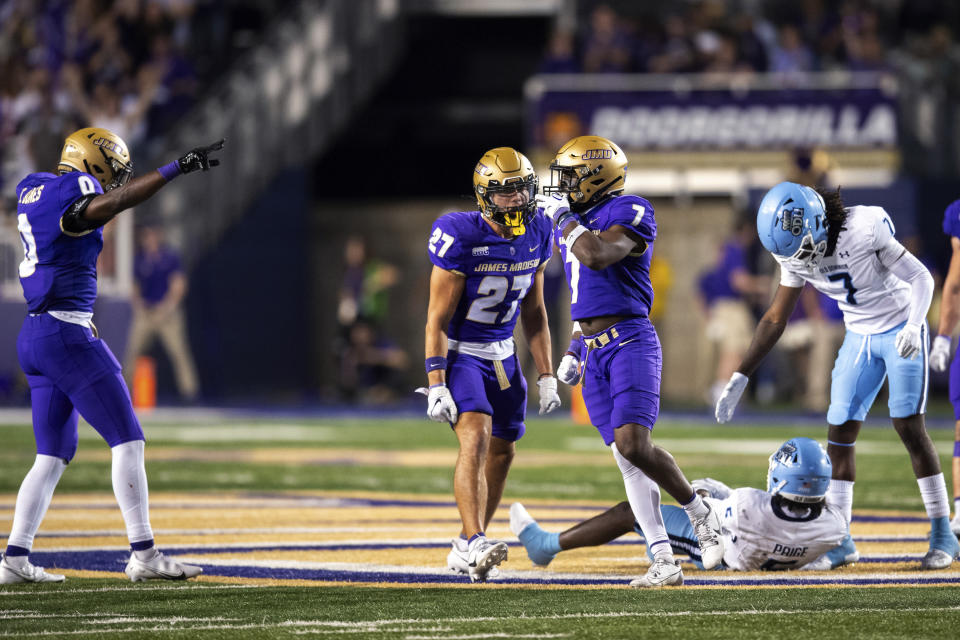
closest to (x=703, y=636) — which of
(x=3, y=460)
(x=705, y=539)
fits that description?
(x=705, y=539)

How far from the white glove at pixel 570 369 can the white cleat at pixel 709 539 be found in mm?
836

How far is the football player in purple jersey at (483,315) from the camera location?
7055mm

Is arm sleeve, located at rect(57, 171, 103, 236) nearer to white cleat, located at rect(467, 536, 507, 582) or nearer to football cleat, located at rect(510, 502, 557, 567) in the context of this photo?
white cleat, located at rect(467, 536, 507, 582)

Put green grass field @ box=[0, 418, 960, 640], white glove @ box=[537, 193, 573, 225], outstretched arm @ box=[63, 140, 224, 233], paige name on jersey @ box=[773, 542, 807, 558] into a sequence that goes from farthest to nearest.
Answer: paige name on jersey @ box=[773, 542, 807, 558]
white glove @ box=[537, 193, 573, 225]
outstretched arm @ box=[63, 140, 224, 233]
green grass field @ box=[0, 418, 960, 640]

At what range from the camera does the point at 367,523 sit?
30.7 feet

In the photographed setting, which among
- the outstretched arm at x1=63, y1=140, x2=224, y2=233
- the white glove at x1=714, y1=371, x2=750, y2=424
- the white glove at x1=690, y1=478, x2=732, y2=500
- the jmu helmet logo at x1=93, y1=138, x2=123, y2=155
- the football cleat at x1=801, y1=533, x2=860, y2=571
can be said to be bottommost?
the football cleat at x1=801, y1=533, x2=860, y2=571

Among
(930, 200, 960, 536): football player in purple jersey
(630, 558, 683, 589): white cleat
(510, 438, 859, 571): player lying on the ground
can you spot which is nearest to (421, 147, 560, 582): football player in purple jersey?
(510, 438, 859, 571): player lying on the ground

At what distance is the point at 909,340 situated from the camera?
23.7 feet

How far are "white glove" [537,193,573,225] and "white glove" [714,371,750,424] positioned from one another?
115cm

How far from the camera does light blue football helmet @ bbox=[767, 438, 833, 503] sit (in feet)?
23.2

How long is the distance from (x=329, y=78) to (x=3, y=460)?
11040 mm

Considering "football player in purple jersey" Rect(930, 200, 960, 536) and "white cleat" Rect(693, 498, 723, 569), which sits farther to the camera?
"football player in purple jersey" Rect(930, 200, 960, 536)

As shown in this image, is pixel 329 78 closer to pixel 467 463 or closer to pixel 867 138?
pixel 867 138

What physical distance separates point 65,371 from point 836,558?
3.57m
